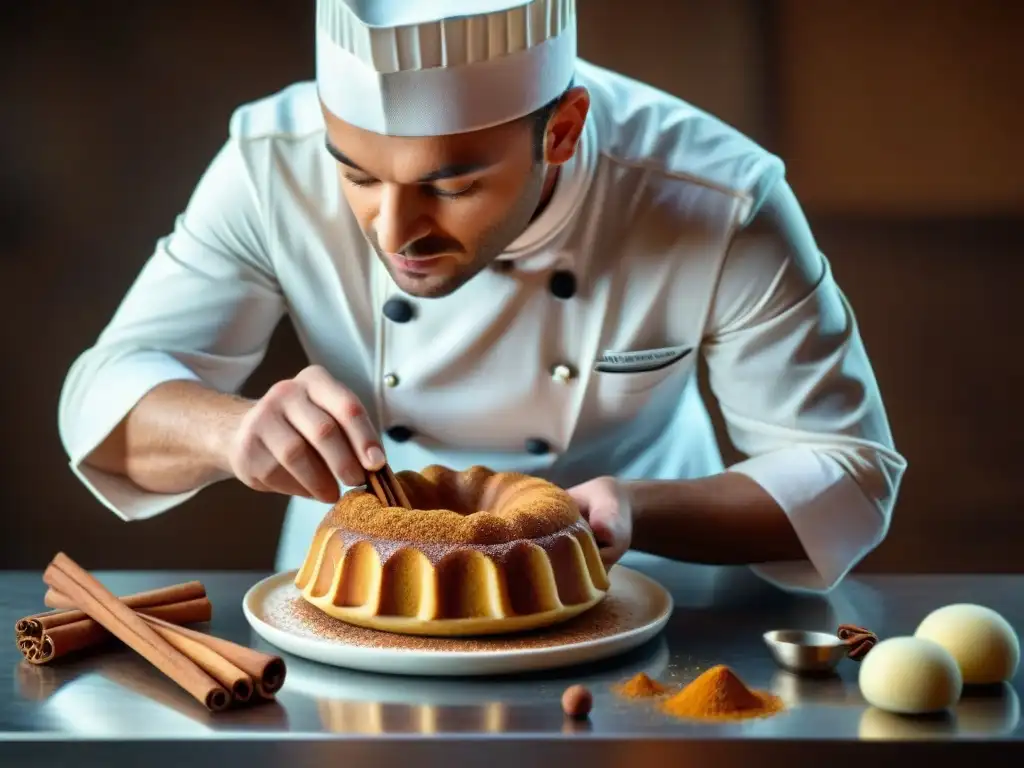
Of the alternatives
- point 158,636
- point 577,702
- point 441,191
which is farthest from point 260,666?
point 441,191

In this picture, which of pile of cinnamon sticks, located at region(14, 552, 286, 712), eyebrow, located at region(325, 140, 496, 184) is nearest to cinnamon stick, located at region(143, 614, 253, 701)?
pile of cinnamon sticks, located at region(14, 552, 286, 712)

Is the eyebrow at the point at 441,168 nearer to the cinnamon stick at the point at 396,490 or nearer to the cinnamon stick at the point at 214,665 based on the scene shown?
the cinnamon stick at the point at 396,490

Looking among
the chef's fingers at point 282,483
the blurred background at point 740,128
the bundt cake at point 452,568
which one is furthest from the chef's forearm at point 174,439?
the blurred background at point 740,128

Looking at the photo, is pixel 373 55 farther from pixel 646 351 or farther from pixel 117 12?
pixel 117 12

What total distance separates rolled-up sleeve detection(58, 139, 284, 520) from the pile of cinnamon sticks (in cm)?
50

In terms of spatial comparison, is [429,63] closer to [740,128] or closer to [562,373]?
[562,373]

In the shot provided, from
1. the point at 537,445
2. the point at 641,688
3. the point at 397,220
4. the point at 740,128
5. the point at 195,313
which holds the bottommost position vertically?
the point at 641,688

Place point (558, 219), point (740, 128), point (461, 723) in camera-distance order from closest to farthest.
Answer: point (461, 723) → point (558, 219) → point (740, 128)

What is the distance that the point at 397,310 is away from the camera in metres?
2.11

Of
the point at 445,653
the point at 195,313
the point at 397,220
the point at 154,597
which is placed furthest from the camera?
the point at 195,313

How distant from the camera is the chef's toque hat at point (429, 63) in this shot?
1.70m

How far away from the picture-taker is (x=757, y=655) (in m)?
1.52

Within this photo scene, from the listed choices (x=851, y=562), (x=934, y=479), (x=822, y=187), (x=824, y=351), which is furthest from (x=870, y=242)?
(x=851, y=562)

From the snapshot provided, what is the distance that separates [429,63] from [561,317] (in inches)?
21.2
